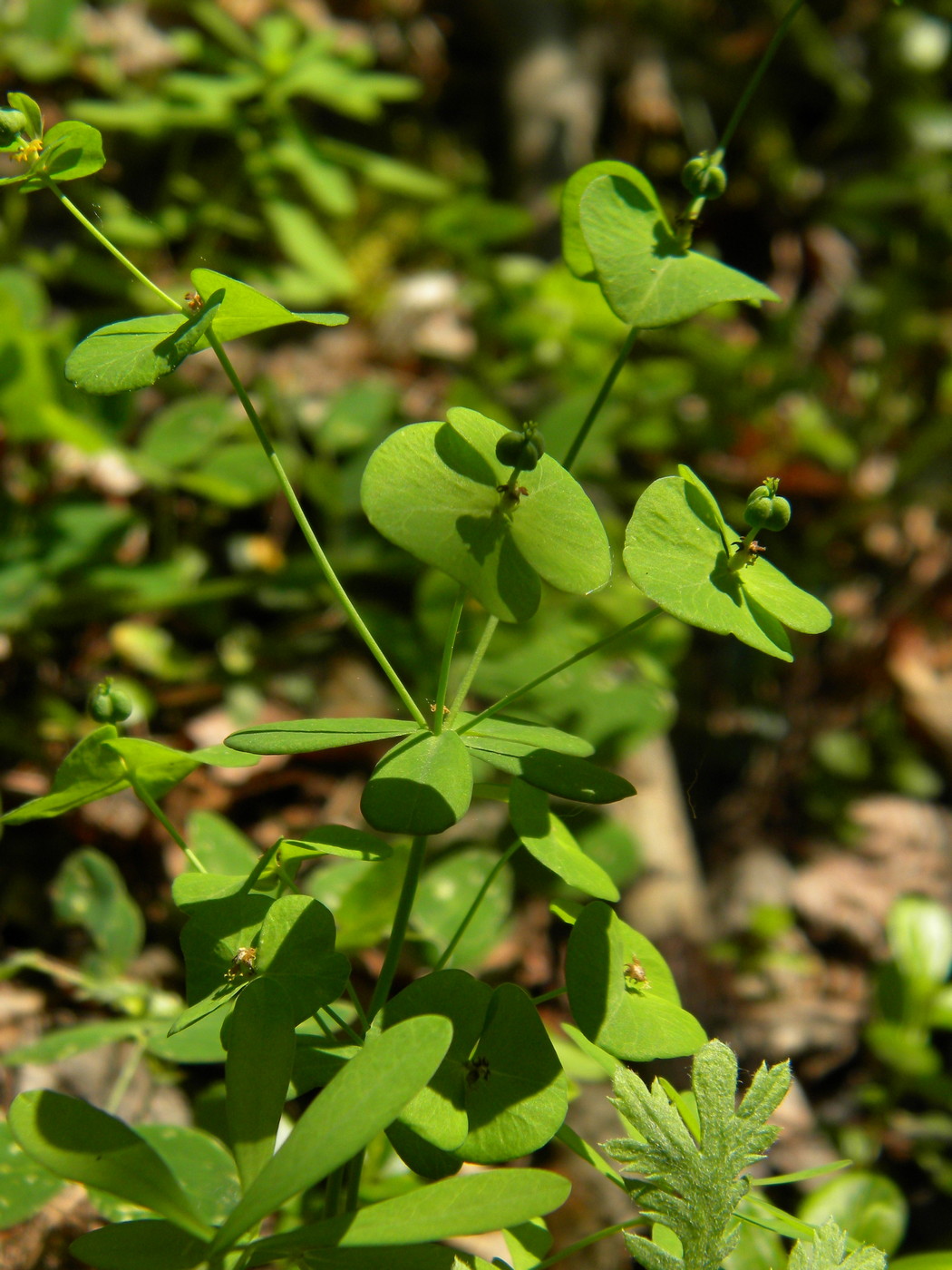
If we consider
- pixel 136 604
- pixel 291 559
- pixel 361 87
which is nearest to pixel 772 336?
pixel 361 87

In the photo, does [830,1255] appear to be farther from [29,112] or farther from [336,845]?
[29,112]

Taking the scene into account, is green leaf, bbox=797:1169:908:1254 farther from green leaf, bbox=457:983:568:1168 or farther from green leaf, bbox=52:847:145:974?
green leaf, bbox=52:847:145:974

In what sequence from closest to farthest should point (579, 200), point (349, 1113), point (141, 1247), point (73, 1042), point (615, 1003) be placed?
1. point (349, 1113)
2. point (141, 1247)
3. point (615, 1003)
4. point (579, 200)
5. point (73, 1042)

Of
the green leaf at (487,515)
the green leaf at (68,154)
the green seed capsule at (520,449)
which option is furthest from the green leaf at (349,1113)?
the green leaf at (68,154)

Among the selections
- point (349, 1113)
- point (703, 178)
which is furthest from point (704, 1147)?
point (703, 178)

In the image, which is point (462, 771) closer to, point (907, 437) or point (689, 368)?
point (689, 368)

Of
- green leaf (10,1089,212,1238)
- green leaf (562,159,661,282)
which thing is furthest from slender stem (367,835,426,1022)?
green leaf (562,159,661,282)
